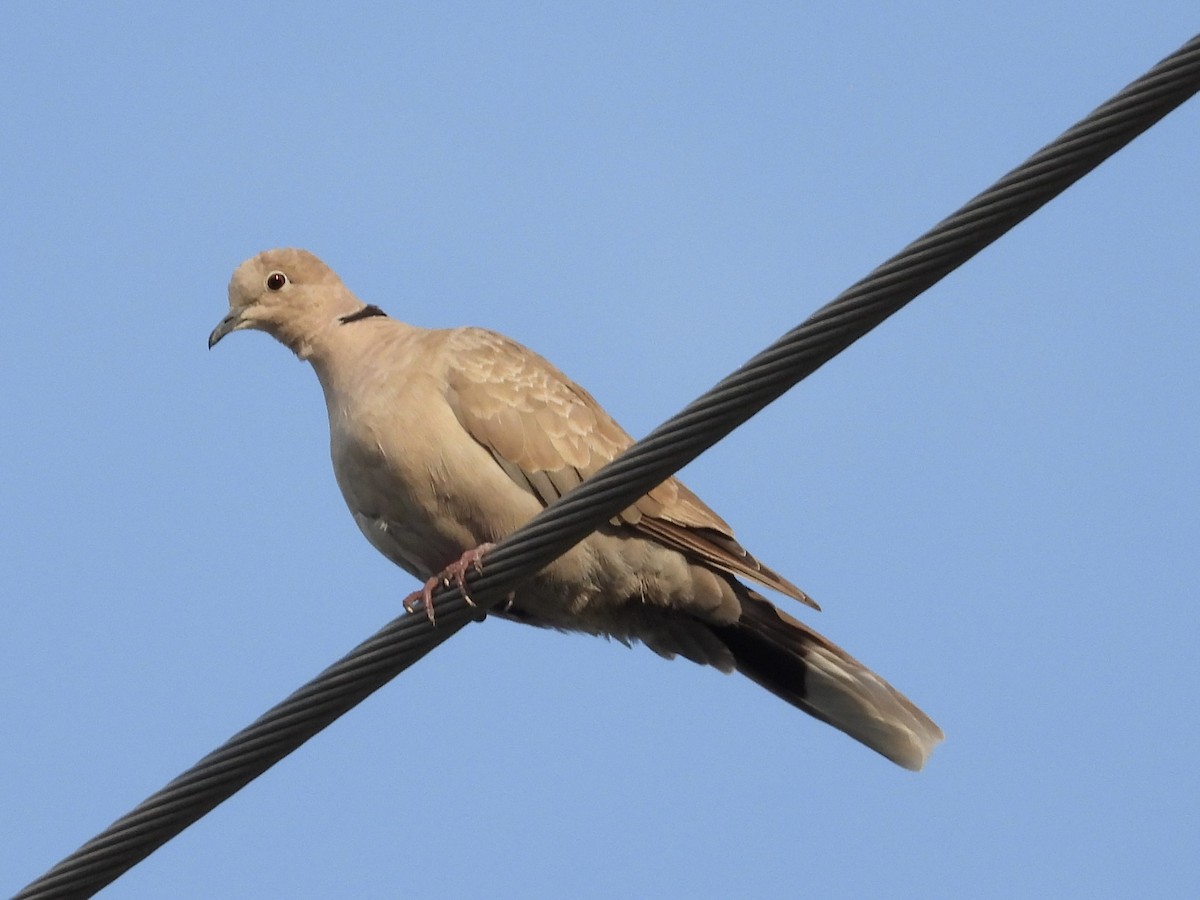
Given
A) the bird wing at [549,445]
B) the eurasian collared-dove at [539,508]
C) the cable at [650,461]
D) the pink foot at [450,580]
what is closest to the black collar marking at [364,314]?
the eurasian collared-dove at [539,508]

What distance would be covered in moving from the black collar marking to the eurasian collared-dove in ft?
0.18

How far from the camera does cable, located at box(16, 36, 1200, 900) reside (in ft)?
11.5

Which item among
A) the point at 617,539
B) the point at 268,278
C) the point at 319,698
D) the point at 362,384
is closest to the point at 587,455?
the point at 617,539

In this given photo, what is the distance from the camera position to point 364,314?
6539mm

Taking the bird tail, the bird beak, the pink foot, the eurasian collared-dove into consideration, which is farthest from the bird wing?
the bird beak

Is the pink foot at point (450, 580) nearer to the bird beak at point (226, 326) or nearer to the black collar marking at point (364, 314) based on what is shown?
the black collar marking at point (364, 314)

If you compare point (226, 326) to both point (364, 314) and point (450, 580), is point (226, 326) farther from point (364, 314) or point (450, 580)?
point (450, 580)

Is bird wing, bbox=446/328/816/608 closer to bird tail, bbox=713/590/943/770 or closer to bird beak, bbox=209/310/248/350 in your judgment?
bird tail, bbox=713/590/943/770

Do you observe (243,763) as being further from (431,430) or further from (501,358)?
(501,358)

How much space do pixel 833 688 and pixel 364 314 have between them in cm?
207

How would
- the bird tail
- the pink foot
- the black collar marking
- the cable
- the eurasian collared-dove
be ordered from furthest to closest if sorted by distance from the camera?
the black collar marking
the bird tail
the eurasian collared-dove
the pink foot
the cable

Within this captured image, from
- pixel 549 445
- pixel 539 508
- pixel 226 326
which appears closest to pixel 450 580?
pixel 539 508

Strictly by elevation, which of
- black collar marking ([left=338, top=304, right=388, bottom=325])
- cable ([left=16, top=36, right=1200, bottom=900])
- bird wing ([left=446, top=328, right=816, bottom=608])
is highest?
black collar marking ([left=338, top=304, right=388, bottom=325])

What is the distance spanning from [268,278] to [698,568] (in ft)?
6.38
